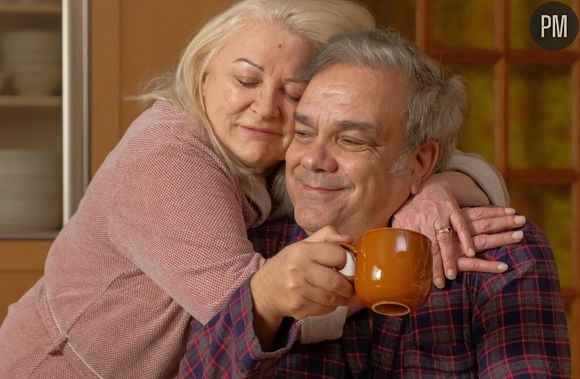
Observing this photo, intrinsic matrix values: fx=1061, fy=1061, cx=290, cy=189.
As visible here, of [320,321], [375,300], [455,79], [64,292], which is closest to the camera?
[375,300]

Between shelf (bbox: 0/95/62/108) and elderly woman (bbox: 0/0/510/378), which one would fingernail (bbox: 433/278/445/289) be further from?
shelf (bbox: 0/95/62/108)

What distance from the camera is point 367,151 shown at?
1.65 m

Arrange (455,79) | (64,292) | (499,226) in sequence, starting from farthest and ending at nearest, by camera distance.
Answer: (64,292) → (455,79) → (499,226)

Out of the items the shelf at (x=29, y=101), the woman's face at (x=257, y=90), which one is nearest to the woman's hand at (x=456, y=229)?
the woman's face at (x=257, y=90)

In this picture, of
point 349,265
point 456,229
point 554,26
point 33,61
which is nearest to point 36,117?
point 33,61

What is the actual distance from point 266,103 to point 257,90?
0.03 m

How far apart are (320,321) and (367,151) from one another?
28 cm

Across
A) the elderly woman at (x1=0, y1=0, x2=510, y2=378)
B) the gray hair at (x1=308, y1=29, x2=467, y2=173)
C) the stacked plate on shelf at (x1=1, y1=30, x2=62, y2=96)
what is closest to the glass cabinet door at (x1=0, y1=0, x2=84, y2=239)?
the stacked plate on shelf at (x1=1, y1=30, x2=62, y2=96)

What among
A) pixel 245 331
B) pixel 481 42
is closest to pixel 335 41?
pixel 245 331

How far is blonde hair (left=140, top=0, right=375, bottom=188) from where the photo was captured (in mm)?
1779

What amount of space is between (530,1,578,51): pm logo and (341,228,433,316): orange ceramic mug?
2578mm

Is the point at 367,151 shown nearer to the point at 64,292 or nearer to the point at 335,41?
the point at 335,41

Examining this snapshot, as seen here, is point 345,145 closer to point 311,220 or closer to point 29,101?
point 311,220

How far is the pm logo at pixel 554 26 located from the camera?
147 inches
